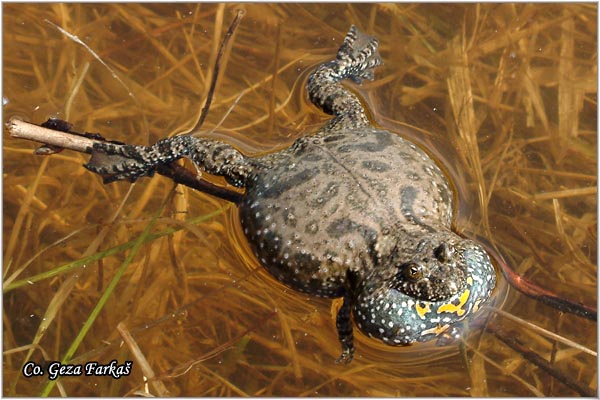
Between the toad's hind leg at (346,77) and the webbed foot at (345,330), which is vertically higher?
the toad's hind leg at (346,77)

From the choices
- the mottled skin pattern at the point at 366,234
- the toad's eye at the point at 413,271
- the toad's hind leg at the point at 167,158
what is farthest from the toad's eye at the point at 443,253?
the toad's hind leg at the point at 167,158

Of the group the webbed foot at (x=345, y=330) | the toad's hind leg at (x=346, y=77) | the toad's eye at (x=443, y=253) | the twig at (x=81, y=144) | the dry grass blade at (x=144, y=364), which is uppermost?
the toad's hind leg at (x=346, y=77)

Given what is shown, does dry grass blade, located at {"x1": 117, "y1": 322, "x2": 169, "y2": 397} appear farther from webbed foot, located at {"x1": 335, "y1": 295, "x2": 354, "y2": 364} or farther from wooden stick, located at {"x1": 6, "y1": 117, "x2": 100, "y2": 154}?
wooden stick, located at {"x1": 6, "y1": 117, "x2": 100, "y2": 154}

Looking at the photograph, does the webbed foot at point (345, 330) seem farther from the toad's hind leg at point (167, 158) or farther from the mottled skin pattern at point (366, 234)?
the toad's hind leg at point (167, 158)

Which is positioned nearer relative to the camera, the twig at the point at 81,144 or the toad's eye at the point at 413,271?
the toad's eye at the point at 413,271

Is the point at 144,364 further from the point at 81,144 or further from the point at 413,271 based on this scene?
the point at 413,271

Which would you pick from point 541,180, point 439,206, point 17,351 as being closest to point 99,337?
point 17,351

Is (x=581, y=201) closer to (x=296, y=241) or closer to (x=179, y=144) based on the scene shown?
(x=296, y=241)

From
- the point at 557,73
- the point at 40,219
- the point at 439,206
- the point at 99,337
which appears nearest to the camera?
the point at 439,206
